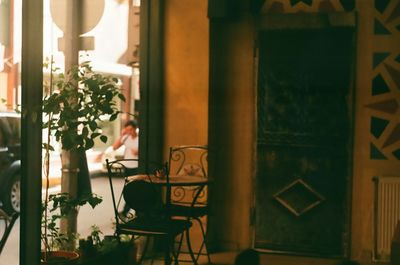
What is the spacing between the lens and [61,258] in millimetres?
4305

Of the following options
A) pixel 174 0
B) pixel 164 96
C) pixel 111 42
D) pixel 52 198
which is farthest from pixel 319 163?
pixel 111 42

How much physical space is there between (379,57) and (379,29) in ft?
0.81

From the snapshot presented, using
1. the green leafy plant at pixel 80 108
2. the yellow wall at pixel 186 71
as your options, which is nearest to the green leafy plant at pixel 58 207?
the green leafy plant at pixel 80 108

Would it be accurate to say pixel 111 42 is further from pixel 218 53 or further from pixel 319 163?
pixel 319 163

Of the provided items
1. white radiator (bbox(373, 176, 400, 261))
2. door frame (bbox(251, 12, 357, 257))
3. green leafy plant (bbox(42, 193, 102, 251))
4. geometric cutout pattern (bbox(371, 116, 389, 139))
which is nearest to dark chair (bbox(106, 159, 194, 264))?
green leafy plant (bbox(42, 193, 102, 251))

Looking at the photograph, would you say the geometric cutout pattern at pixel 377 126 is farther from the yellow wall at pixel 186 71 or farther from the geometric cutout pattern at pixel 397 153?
the yellow wall at pixel 186 71

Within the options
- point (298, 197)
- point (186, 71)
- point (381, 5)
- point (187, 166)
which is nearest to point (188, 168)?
point (187, 166)

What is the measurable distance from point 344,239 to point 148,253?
1.79m

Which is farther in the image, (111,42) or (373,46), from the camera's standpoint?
(111,42)

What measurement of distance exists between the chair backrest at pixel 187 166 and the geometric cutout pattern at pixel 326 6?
1.67m

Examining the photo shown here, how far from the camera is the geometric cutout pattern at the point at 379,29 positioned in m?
5.69

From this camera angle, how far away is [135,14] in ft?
20.1

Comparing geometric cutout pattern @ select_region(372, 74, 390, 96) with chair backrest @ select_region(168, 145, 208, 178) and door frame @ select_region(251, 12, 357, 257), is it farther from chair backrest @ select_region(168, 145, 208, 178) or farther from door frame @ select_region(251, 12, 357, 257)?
chair backrest @ select_region(168, 145, 208, 178)

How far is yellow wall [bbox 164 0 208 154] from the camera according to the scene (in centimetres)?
585
